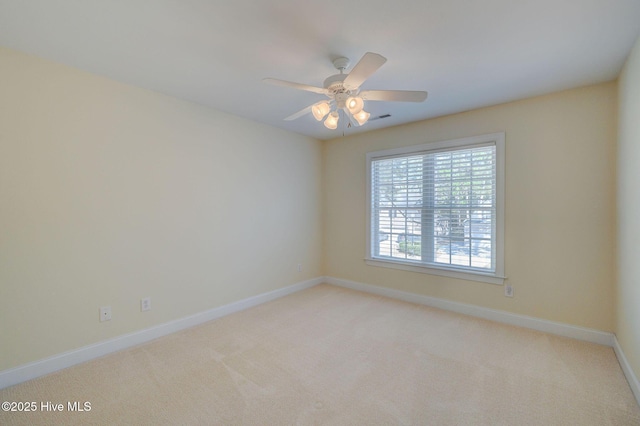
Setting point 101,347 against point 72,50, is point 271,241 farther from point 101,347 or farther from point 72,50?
point 72,50

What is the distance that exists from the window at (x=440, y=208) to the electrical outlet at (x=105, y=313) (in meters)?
3.05

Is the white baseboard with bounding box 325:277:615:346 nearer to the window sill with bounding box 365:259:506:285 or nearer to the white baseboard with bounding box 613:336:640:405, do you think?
the white baseboard with bounding box 613:336:640:405

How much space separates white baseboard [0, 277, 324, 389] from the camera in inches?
79.0

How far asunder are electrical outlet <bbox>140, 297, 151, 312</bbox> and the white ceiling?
1983 millimetres

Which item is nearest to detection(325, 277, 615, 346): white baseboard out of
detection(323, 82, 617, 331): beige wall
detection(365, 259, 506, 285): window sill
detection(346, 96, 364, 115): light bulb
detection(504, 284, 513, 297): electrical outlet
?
detection(323, 82, 617, 331): beige wall

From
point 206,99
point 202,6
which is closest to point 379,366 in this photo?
point 202,6

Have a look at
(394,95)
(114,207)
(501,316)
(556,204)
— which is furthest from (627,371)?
(114,207)

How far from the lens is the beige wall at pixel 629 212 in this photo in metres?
1.88

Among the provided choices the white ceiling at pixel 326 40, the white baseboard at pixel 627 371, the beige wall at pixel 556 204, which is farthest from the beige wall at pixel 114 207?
the white baseboard at pixel 627 371

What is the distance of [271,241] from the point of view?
3855mm

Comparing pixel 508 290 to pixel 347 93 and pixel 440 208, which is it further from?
pixel 347 93

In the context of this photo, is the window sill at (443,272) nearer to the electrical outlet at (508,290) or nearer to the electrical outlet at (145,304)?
the electrical outlet at (508,290)

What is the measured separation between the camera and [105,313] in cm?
242

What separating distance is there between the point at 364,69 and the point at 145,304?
2756 millimetres
